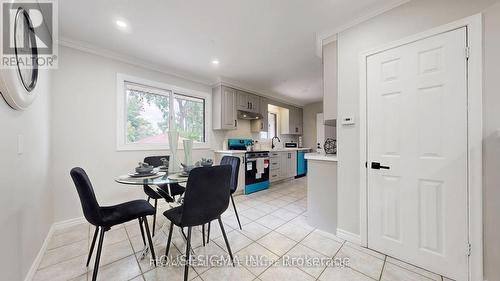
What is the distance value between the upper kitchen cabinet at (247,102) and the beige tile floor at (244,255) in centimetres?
265

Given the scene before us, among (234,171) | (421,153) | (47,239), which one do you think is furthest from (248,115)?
(47,239)

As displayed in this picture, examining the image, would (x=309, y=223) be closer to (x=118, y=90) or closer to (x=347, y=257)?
(x=347, y=257)

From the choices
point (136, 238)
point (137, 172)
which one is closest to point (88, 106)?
point (137, 172)

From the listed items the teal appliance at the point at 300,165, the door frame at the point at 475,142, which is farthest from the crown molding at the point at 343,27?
the teal appliance at the point at 300,165

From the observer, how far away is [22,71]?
1.27m

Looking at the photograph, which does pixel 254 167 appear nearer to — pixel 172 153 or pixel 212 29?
pixel 172 153

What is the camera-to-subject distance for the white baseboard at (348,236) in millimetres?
1904

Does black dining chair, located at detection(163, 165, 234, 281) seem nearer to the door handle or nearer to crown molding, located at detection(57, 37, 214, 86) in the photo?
the door handle

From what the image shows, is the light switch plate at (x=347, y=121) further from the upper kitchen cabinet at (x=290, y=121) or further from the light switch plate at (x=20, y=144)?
the upper kitchen cabinet at (x=290, y=121)

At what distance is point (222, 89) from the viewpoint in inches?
153

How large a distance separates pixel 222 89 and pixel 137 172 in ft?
8.41

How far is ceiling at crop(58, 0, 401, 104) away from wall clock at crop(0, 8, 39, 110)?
0.59 metres

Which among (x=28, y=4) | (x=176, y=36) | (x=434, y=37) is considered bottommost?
(x=434, y=37)

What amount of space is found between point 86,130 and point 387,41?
12.5 feet
